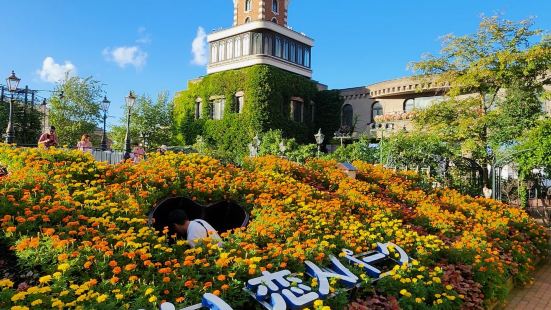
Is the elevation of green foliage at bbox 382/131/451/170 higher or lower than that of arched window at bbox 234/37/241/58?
lower

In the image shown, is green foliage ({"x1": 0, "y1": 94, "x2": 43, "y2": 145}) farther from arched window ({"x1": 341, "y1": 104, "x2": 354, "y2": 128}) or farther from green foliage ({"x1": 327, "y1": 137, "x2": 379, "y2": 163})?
arched window ({"x1": 341, "y1": 104, "x2": 354, "y2": 128})

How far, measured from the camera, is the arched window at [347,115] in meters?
33.7

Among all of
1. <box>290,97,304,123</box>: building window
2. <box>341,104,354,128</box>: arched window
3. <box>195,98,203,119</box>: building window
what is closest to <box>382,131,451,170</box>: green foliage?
<box>290,97,304,123</box>: building window

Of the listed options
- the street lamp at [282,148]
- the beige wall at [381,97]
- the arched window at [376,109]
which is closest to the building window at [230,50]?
the beige wall at [381,97]

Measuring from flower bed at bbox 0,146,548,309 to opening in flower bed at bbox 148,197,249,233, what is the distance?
131 millimetres

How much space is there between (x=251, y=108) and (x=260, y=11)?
10.4 m

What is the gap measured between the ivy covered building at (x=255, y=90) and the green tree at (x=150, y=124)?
2254mm

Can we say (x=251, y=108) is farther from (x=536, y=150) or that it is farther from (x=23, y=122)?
(x=536, y=150)

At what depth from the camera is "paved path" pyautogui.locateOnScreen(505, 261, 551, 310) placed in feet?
21.5

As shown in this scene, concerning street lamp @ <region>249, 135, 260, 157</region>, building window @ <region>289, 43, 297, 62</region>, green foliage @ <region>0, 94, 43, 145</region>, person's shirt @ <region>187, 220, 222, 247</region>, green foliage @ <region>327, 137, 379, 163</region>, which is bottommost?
person's shirt @ <region>187, 220, 222, 247</region>

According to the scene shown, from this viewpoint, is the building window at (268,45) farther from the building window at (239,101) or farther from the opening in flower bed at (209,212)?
the opening in flower bed at (209,212)

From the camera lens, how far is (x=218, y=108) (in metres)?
33.1

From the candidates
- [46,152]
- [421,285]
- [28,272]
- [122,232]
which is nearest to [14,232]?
[28,272]

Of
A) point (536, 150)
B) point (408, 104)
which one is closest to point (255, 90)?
point (408, 104)
